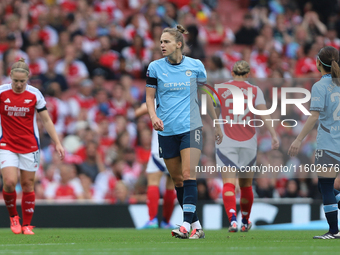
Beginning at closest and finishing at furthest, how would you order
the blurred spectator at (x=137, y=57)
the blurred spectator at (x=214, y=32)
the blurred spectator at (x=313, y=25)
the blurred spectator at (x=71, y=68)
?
the blurred spectator at (x=71, y=68)
the blurred spectator at (x=137, y=57)
the blurred spectator at (x=214, y=32)
the blurred spectator at (x=313, y=25)

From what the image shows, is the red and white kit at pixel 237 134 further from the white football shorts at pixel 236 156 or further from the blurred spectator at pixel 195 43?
the blurred spectator at pixel 195 43

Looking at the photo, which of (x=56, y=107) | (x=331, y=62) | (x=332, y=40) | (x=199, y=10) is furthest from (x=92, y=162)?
(x=332, y=40)

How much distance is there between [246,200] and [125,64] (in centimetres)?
818

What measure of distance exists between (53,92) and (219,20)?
21.9 ft

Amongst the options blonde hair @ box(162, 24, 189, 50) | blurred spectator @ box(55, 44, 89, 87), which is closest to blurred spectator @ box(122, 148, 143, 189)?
blurred spectator @ box(55, 44, 89, 87)

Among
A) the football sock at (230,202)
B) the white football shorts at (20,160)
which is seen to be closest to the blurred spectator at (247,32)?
the football sock at (230,202)

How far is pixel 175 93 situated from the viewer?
660cm

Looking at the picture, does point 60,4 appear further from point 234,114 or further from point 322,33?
point 234,114

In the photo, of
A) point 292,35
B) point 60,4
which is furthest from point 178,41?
point 292,35

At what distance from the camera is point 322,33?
1836 cm

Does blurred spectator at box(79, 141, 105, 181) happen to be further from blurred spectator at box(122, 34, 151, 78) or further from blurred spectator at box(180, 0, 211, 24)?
blurred spectator at box(180, 0, 211, 24)

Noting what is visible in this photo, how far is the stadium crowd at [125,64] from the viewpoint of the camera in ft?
38.7

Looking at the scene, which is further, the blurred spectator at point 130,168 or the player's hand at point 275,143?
the blurred spectator at point 130,168

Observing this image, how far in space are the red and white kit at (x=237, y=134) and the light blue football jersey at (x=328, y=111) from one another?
185 centimetres
